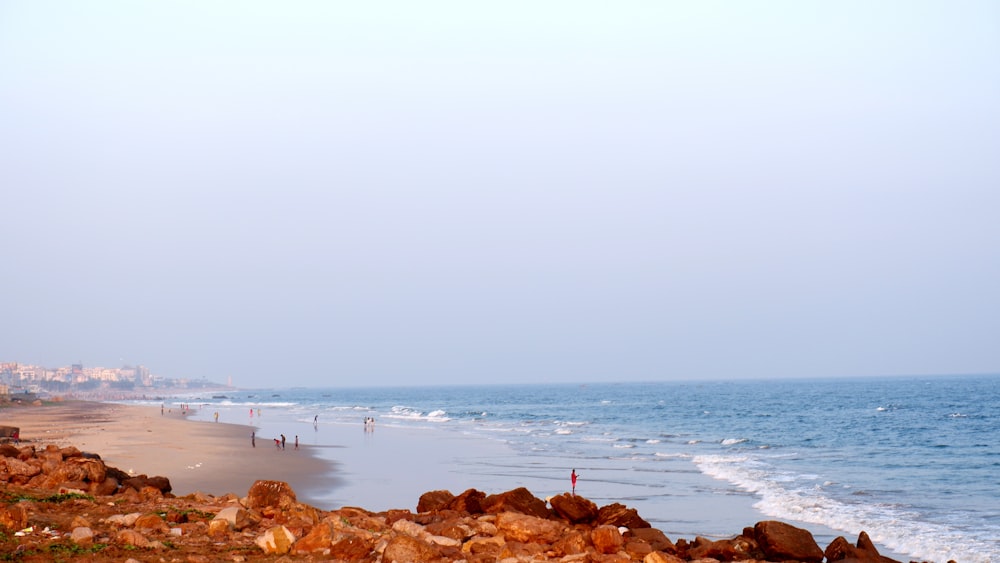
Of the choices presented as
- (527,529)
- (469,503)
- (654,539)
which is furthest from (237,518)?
(654,539)

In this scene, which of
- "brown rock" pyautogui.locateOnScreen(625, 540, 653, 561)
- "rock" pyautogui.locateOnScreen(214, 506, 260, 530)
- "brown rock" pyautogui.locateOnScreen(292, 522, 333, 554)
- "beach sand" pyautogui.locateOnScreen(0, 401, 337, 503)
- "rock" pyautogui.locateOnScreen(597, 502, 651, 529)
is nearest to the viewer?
"brown rock" pyautogui.locateOnScreen(292, 522, 333, 554)

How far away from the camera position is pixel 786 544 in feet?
51.2

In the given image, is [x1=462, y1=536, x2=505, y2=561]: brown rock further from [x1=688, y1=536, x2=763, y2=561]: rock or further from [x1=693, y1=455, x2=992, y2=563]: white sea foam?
[x1=693, y1=455, x2=992, y2=563]: white sea foam

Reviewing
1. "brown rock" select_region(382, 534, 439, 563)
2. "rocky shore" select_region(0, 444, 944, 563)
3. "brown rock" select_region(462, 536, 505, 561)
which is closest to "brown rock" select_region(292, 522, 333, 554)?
"rocky shore" select_region(0, 444, 944, 563)

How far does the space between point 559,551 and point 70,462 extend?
1155 cm

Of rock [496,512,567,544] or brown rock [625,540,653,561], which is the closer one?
brown rock [625,540,653,561]

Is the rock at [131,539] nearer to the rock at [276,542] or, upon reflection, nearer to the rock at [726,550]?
the rock at [276,542]

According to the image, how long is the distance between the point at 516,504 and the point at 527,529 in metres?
3.24

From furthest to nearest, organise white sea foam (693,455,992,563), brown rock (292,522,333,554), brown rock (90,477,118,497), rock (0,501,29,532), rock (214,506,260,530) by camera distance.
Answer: white sea foam (693,455,992,563), brown rock (90,477,118,497), rock (214,506,260,530), rock (0,501,29,532), brown rock (292,522,333,554)

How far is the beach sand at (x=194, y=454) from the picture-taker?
32.6 meters

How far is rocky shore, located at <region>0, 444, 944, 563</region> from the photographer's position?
38.8ft

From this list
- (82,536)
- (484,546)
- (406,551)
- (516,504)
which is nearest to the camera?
(406,551)

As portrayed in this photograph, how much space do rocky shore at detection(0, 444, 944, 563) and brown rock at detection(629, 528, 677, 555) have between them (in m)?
0.04

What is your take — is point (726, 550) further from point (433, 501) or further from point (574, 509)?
point (433, 501)
